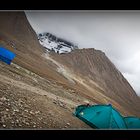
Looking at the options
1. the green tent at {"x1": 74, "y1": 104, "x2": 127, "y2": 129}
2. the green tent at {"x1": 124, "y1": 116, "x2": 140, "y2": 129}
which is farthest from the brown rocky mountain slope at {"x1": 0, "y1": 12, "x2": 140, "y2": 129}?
the green tent at {"x1": 124, "y1": 116, "x2": 140, "y2": 129}

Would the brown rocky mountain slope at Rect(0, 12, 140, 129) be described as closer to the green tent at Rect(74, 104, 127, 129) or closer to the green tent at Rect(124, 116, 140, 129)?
the green tent at Rect(74, 104, 127, 129)

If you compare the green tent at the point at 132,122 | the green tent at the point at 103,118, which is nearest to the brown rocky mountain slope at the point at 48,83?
the green tent at the point at 103,118

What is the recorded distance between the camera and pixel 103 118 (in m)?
7.74

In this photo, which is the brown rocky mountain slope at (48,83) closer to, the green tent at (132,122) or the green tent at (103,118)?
the green tent at (103,118)

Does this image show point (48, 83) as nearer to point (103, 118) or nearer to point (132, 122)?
point (132, 122)

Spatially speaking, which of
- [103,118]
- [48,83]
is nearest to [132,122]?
[103,118]

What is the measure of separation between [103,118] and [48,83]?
44.4 ft

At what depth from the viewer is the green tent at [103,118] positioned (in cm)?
768

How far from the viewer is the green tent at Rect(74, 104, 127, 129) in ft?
25.2

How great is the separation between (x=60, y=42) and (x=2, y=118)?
80653 millimetres

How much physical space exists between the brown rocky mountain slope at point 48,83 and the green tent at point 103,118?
332 mm

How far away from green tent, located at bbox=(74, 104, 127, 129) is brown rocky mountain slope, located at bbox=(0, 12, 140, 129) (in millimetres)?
332
